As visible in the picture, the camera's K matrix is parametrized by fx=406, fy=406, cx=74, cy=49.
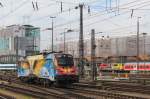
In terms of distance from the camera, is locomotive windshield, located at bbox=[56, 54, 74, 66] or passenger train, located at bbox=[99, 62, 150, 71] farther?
passenger train, located at bbox=[99, 62, 150, 71]

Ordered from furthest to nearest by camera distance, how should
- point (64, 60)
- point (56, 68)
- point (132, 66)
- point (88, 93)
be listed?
point (132, 66) < point (64, 60) < point (56, 68) < point (88, 93)

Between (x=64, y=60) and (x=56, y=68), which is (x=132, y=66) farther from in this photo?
(x=56, y=68)

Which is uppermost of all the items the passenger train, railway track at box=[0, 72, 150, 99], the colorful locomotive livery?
the colorful locomotive livery

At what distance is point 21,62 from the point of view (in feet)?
154

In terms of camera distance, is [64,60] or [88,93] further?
[64,60]

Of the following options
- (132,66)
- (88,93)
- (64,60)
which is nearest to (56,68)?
(64,60)

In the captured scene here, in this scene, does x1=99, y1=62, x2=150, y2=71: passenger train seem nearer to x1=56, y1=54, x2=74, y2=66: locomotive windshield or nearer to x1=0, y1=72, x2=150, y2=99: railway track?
x1=56, y1=54, x2=74, y2=66: locomotive windshield

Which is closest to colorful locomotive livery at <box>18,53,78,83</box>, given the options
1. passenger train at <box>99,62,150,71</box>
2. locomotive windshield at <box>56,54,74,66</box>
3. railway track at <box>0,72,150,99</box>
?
locomotive windshield at <box>56,54,74,66</box>

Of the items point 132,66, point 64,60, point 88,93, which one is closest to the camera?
point 88,93

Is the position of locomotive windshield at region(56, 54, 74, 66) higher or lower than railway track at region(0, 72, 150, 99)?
higher

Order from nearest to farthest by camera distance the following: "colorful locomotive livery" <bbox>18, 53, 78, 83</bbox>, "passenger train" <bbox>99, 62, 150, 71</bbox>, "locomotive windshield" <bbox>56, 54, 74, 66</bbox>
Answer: "colorful locomotive livery" <bbox>18, 53, 78, 83</bbox> → "locomotive windshield" <bbox>56, 54, 74, 66</bbox> → "passenger train" <bbox>99, 62, 150, 71</bbox>

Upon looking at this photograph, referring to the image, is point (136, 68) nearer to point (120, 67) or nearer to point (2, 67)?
point (120, 67)

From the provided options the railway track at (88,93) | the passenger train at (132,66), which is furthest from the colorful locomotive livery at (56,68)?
the passenger train at (132,66)

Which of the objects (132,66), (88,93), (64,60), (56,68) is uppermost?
(64,60)
